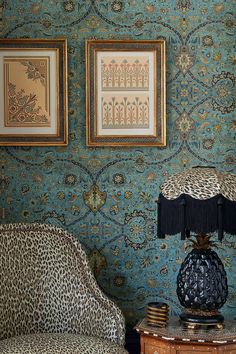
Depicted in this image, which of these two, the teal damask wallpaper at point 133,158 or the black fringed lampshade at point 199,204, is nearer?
the black fringed lampshade at point 199,204

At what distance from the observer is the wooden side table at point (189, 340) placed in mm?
3355

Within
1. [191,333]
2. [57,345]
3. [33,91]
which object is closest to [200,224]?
[191,333]

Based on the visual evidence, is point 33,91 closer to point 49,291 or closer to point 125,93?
point 125,93

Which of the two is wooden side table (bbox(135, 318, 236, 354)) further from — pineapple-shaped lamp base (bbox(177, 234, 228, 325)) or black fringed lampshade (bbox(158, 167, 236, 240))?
black fringed lampshade (bbox(158, 167, 236, 240))

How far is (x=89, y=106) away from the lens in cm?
410

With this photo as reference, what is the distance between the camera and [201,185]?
135 inches

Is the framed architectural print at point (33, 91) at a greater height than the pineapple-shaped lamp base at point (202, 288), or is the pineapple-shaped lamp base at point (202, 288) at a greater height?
the framed architectural print at point (33, 91)

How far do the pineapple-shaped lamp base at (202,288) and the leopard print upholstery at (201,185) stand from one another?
0.26 m

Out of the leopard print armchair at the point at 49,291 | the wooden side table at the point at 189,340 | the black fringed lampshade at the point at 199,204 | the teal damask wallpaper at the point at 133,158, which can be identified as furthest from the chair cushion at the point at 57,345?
the teal damask wallpaper at the point at 133,158

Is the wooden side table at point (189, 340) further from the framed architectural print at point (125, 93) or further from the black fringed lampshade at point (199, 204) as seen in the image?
the framed architectural print at point (125, 93)

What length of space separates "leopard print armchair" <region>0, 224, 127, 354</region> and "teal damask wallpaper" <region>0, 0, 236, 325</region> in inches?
14.6

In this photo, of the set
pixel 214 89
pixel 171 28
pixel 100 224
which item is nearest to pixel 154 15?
pixel 171 28

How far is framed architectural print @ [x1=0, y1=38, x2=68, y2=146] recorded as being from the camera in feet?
13.4

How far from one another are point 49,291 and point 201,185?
3.28ft
